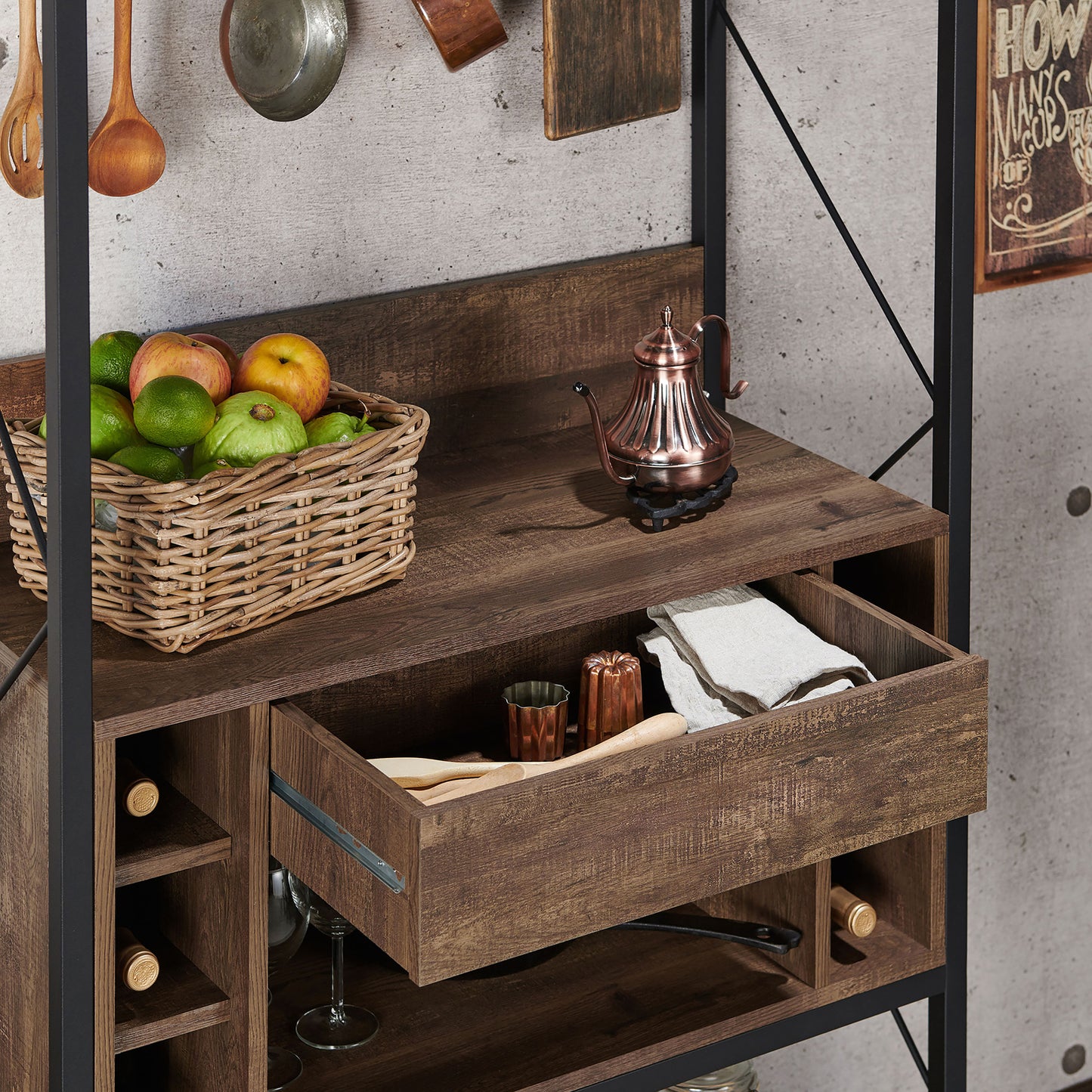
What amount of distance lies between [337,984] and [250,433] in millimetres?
560

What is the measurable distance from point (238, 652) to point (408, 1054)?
0.46m

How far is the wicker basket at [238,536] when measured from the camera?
1.31 m

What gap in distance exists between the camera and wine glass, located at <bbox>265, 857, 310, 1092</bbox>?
61.9 inches

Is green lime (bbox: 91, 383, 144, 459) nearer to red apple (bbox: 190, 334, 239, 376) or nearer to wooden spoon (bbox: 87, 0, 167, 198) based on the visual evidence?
red apple (bbox: 190, 334, 239, 376)

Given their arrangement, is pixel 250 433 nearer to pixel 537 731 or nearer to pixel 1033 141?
pixel 537 731

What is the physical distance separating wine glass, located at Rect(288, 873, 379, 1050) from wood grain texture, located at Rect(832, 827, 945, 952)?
520 mm

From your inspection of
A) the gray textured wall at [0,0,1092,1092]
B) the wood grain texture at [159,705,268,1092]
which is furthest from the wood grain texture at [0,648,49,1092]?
the gray textured wall at [0,0,1092,1092]

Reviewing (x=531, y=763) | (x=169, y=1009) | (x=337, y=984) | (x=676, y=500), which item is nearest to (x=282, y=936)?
(x=337, y=984)

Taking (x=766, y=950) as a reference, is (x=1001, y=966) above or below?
below

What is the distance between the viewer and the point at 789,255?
2078 mm

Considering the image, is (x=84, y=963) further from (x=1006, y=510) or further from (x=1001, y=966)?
(x=1001, y=966)

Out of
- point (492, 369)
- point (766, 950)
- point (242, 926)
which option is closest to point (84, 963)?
point (242, 926)

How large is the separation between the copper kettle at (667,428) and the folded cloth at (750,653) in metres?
0.12

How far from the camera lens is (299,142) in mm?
1727
